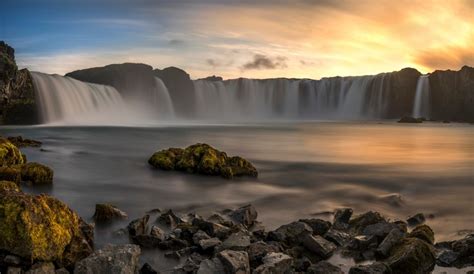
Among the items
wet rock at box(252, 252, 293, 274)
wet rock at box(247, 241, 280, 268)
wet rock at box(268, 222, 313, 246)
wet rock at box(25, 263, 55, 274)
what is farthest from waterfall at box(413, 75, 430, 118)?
wet rock at box(25, 263, 55, 274)

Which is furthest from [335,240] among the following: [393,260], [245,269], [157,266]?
[157,266]

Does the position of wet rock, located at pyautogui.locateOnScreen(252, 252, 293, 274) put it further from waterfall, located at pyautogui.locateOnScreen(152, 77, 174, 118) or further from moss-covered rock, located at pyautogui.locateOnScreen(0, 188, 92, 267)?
waterfall, located at pyautogui.locateOnScreen(152, 77, 174, 118)

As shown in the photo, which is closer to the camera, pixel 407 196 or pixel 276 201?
pixel 276 201

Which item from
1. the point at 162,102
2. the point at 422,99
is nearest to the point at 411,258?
the point at 162,102

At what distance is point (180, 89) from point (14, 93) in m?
70.5

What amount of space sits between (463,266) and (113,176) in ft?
42.3

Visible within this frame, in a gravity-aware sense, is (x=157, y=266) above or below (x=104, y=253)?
below

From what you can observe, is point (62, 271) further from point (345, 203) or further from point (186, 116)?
point (186, 116)

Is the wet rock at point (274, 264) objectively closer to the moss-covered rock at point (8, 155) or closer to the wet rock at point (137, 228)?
the wet rock at point (137, 228)

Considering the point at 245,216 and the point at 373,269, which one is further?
the point at 245,216

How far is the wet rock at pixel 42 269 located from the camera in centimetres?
586

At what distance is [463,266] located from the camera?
23.4 feet

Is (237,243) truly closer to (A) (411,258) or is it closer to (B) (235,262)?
(B) (235,262)

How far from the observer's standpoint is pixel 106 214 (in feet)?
32.8
